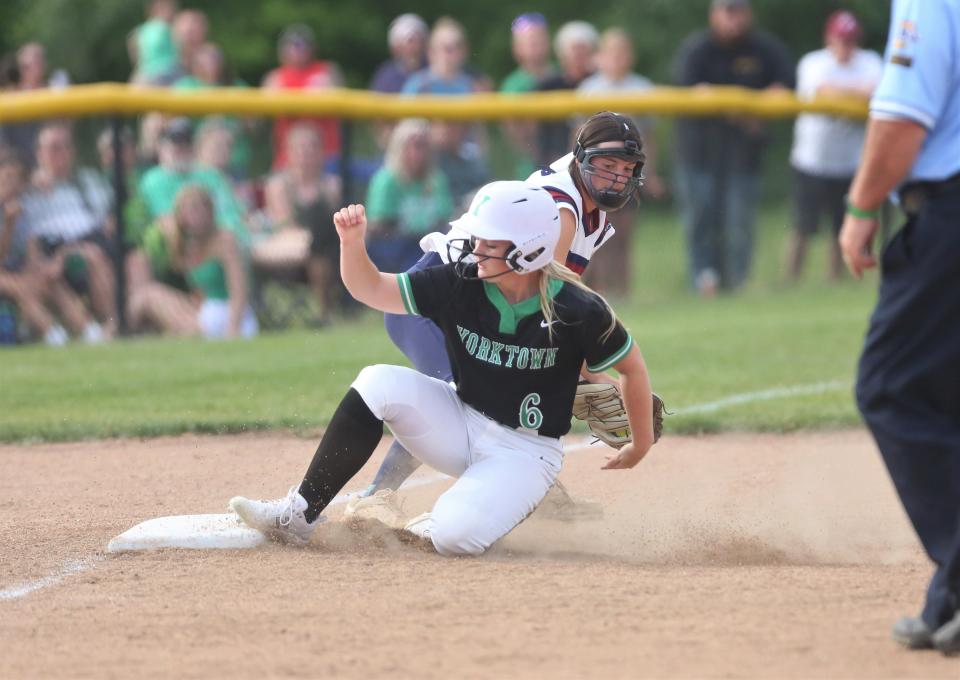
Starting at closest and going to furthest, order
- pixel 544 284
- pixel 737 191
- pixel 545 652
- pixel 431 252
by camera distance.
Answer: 1. pixel 545 652
2. pixel 544 284
3. pixel 431 252
4. pixel 737 191

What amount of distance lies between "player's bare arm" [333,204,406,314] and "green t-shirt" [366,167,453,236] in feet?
21.0

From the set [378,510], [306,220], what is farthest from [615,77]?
[378,510]

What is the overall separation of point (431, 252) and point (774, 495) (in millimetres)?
1902

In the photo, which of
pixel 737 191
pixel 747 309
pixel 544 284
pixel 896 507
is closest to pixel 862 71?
pixel 737 191

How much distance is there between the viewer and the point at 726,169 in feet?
44.8

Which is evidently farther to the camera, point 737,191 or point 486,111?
point 737,191

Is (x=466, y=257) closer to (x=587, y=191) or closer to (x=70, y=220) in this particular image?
(x=587, y=191)

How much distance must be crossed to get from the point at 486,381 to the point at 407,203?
6496 mm

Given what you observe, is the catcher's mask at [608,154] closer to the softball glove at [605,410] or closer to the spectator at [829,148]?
the softball glove at [605,410]

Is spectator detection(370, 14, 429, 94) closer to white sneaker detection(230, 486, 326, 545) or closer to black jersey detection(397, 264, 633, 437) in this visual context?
black jersey detection(397, 264, 633, 437)

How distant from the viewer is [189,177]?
11016 mm

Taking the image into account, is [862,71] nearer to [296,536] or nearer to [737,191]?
[737,191]

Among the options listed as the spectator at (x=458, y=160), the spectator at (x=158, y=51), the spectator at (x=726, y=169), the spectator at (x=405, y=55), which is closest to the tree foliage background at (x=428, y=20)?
the spectator at (x=158, y=51)

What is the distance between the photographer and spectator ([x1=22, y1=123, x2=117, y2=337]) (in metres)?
10.8
